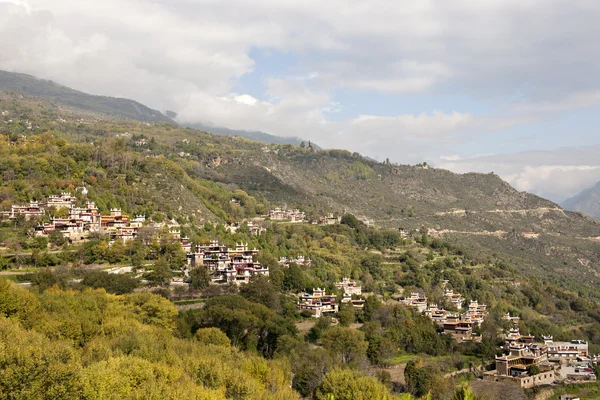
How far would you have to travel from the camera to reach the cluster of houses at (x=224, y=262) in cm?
5500

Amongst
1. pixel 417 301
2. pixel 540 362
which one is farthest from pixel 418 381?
pixel 417 301

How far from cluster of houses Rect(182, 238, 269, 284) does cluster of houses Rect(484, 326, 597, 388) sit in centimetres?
2196

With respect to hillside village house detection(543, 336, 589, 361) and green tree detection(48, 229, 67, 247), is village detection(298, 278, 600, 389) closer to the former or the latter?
hillside village house detection(543, 336, 589, 361)

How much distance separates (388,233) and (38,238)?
166 feet

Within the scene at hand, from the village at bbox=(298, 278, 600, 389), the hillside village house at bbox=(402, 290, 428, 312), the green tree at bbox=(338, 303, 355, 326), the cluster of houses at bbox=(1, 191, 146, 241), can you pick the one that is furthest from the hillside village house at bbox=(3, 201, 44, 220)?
the hillside village house at bbox=(402, 290, 428, 312)

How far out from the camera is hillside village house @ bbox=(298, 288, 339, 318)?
53031 mm

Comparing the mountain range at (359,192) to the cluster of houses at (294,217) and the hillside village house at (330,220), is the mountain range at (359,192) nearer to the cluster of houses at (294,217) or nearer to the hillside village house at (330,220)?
the hillside village house at (330,220)

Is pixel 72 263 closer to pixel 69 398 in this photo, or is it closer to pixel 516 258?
pixel 69 398

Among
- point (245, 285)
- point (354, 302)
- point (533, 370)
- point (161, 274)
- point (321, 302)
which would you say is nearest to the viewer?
point (533, 370)

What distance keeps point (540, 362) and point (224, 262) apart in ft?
92.9

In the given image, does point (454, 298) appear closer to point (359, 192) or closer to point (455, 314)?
point (455, 314)

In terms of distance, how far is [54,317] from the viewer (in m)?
32.6

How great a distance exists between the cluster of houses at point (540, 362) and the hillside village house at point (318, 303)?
14590 mm

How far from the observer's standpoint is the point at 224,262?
56.1m
